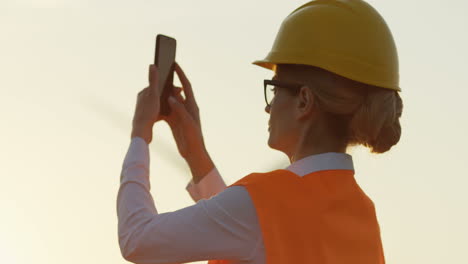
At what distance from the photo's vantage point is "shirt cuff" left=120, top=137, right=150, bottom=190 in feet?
15.0

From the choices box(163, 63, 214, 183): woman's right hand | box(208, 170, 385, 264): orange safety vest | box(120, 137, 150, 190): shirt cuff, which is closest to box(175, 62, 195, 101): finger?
box(163, 63, 214, 183): woman's right hand

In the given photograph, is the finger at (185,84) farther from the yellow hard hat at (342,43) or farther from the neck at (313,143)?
the neck at (313,143)

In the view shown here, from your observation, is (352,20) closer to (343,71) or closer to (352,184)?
(343,71)

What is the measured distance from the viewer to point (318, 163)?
4.69 m

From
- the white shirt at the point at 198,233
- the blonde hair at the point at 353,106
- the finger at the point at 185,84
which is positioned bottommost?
the white shirt at the point at 198,233

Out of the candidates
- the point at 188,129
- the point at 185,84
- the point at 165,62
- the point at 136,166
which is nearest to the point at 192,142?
the point at 188,129

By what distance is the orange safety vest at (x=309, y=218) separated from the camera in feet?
14.0

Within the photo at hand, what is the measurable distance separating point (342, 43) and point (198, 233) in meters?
1.42

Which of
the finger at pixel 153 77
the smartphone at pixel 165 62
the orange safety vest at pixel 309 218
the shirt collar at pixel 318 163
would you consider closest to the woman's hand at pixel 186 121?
the smartphone at pixel 165 62

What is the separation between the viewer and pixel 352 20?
4.80 meters

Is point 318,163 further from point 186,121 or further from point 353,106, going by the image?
point 186,121

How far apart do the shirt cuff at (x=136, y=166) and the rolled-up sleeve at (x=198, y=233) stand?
0.30m

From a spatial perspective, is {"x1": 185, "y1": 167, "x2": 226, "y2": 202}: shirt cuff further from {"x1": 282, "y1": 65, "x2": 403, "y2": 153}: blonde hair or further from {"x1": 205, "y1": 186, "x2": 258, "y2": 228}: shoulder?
{"x1": 205, "y1": 186, "x2": 258, "y2": 228}: shoulder

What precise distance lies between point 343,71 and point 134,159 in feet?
4.20
